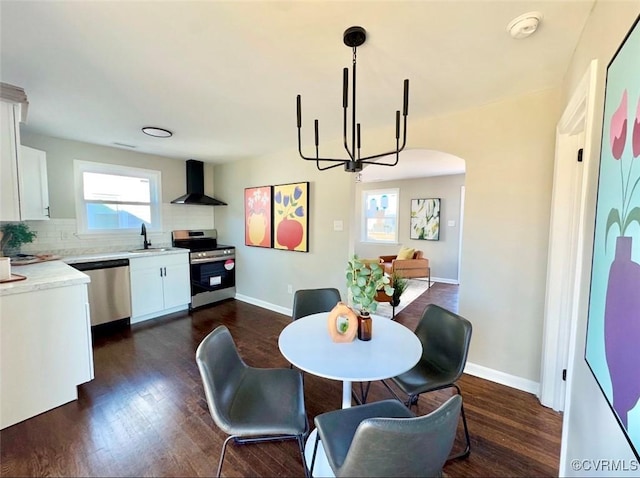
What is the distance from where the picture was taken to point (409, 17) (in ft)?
4.21

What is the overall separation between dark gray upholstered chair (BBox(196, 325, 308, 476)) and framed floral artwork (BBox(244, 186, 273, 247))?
2545 mm

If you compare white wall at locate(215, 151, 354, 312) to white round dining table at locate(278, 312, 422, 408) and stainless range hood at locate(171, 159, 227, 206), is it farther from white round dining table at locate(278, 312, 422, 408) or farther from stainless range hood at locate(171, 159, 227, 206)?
white round dining table at locate(278, 312, 422, 408)

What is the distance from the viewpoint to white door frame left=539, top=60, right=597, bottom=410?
177 centimetres

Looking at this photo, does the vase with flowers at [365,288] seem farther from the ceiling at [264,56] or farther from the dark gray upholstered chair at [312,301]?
the ceiling at [264,56]

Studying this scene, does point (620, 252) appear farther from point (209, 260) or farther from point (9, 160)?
point (209, 260)

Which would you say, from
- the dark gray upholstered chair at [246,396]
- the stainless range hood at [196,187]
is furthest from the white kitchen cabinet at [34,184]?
the dark gray upholstered chair at [246,396]

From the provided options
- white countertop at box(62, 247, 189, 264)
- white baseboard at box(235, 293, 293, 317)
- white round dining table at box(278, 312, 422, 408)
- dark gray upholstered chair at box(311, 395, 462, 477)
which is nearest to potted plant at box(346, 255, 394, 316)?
white round dining table at box(278, 312, 422, 408)

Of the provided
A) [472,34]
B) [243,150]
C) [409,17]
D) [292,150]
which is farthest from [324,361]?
[243,150]

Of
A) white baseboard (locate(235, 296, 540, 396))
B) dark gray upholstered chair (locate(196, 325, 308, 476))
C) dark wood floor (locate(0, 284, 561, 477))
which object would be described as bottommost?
dark wood floor (locate(0, 284, 561, 477))

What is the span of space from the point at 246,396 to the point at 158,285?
2.88 meters

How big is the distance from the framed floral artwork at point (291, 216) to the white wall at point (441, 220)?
389 cm

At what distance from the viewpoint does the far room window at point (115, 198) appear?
138 inches

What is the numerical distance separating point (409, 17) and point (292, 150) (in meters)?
2.53

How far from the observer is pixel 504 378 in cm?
229
